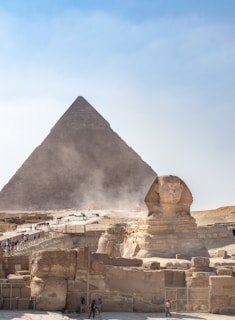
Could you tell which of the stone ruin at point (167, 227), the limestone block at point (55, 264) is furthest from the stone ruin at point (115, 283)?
the stone ruin at point (167, 227)

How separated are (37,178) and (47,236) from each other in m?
99.0

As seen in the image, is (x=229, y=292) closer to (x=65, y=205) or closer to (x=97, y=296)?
(x=97, y=296)

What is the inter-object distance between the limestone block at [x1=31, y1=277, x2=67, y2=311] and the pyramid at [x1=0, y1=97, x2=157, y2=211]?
104 m

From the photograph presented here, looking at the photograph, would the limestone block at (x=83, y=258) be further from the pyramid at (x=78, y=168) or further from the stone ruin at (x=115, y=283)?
the pyramid at (x=78, y=168)

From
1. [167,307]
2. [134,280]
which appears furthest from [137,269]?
[167,307]

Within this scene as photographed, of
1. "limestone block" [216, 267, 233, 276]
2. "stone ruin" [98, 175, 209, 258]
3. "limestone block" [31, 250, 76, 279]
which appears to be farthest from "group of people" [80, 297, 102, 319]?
"stone ruin" [98, 175, 209, 258]

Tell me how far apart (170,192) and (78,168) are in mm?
114137

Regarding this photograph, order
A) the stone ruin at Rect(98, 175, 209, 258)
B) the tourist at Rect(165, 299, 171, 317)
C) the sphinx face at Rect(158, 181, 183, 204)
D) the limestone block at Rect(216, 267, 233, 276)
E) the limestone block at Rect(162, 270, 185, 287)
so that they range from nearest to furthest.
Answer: the tourist at Rect(165, 299, 171, 317) → the limestone block at Rect(216, 267, 233, 276) → the limestone block at Rect(162, 270, 185, 287) → the stone ruin at Rect(98, 175, 209, 258) → the sphinx face at Rect(158, 181, 183, 204)

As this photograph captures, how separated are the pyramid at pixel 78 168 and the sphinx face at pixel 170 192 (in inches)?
3881

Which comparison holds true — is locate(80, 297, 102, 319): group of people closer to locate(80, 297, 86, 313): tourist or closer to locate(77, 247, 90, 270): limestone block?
locate(80, 297, 86, 313): tourist

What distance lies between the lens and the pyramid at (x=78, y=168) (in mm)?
117575

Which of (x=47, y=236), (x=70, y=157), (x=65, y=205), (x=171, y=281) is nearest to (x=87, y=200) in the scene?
(x=65, y=205)

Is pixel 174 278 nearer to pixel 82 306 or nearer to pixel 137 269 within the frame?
pixel 137 269

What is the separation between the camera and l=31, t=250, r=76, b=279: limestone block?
903 centimetres
